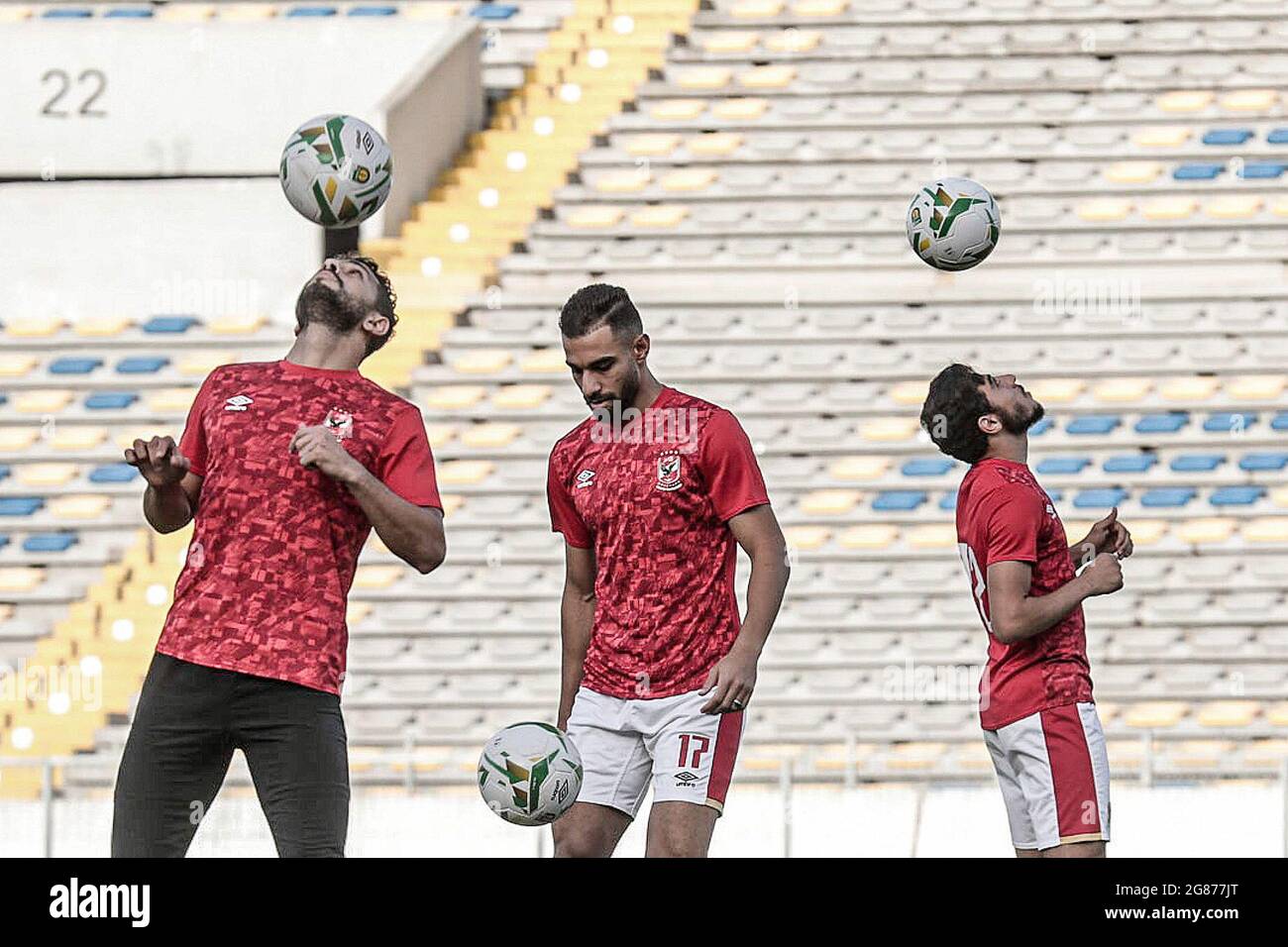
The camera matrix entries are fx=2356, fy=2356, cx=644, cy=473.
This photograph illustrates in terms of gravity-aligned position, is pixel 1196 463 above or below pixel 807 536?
above

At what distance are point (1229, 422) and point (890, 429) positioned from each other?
1.96 meters

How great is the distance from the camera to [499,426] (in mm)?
14156

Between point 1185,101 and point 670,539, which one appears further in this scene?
point 1185,101

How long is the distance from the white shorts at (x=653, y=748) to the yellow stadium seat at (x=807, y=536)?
8023 mm

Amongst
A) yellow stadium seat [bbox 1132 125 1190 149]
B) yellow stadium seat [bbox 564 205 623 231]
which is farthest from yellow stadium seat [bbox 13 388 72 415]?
yellow stadium seat [bbox 1132 125 1190 149]

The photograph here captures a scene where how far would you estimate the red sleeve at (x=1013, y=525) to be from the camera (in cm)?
522

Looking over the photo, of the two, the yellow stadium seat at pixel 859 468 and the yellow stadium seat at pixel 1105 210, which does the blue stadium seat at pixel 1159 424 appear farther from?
the yellow stadium seat at pixel 1105 210

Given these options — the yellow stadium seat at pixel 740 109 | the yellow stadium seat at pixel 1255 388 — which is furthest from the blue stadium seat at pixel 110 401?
the yellow stadium seat at pixel 1255 388

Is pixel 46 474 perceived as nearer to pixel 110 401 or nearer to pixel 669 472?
pixel 110 401

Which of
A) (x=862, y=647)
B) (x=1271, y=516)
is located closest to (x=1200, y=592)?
(x=1271, y=516)

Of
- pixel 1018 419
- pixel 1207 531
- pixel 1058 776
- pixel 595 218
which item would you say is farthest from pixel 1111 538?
pixel 595 218

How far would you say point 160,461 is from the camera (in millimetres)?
4516

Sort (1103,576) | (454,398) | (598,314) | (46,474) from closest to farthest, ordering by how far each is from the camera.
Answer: (598,314), (1103,576), (46,474), (454,398)
